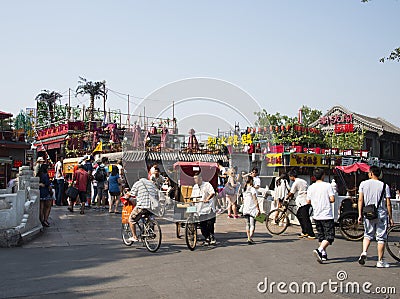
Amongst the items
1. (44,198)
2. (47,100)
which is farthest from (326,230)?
(47,100)

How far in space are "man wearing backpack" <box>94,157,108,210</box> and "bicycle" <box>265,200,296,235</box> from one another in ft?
20.4

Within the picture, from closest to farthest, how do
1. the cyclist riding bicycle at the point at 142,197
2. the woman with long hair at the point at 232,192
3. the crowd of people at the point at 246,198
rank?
the crowd of people at the point at 246,198
the cyclist riding bicycle at the point at 142,197
the woman with long hair at the point at 232,192

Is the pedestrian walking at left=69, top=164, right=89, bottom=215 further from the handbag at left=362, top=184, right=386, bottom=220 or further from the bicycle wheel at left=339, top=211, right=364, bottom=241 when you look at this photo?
the handbag at left=362, top=184, right=386, bottom=220

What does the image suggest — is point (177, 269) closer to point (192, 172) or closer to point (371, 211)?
point (371, 211)

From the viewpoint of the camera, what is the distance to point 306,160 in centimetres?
2519

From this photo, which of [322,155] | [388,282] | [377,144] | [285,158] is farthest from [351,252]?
[377,144]

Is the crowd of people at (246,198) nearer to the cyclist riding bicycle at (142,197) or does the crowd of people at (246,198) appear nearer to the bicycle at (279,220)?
the cyclist riding bicycle at (142,197)

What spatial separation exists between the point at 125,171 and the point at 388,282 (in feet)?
37.2

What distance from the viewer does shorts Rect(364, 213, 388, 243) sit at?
25.7ft

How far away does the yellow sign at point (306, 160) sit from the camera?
24552 millimetres

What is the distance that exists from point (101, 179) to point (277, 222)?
21.8 ft

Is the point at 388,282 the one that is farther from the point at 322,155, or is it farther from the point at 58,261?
the point at 322,155

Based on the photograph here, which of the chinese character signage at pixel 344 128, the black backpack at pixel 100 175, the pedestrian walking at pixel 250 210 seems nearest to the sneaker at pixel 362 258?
the pedestrian walking at pixel 250 210

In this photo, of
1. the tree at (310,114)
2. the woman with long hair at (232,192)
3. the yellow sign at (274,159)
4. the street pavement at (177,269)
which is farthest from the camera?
A: the tree at (310,114)
